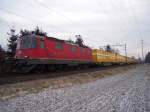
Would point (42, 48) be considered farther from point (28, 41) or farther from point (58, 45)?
point (58, 45)

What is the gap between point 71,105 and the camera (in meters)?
7.68

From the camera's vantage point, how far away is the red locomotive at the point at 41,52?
54.3 ft

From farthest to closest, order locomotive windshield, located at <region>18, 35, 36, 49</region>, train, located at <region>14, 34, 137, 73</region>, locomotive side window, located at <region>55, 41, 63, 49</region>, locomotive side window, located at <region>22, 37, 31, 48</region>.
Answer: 1. locomotive side window, located at <region>55, 41, 63, 49</region>
2. locomotive side window, located at <region>22, 37, 31, 48</region>
3. locomotive windshield, located at <region>18, 35, 36, 49</region>
4. train, located at <region>14, 34, 137, 73</region>

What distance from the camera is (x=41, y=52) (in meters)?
17.5

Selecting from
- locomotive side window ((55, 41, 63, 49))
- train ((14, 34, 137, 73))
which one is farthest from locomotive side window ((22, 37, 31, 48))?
locomotive side window ((55, 41, 63, 49))

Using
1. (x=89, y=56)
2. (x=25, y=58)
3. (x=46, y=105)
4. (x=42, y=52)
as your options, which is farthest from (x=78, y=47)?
(x=46, y=105)

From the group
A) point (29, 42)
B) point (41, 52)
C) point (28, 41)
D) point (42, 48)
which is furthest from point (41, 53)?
point (28, 41)

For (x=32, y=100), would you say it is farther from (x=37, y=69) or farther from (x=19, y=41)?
(x=19, y=41)

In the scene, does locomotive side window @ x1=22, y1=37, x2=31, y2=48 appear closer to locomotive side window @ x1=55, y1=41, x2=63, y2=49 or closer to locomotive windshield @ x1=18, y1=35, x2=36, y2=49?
locomotive windshield @ x1=18, y1=35, x2=36, y2=49

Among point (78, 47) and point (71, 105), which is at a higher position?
point (78, 47)

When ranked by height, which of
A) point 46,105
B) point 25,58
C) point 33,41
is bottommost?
point 46,105

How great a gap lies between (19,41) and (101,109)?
1320 centimetres

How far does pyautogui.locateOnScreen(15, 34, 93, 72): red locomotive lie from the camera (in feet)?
54.3

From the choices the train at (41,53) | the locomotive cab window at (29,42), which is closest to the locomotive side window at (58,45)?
the train at (41,53)
